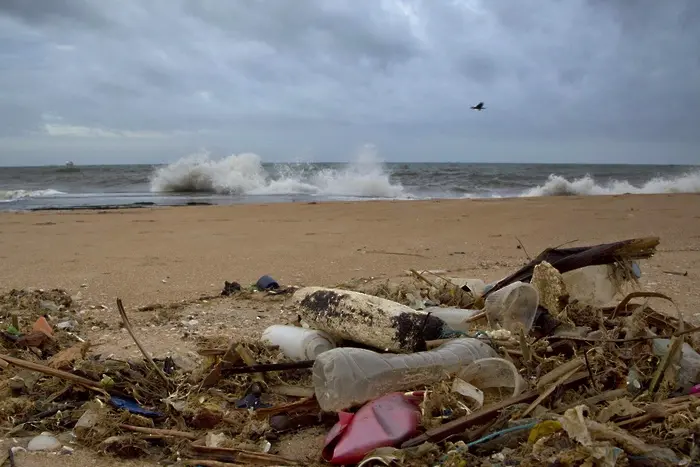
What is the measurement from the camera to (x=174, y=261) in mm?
6164

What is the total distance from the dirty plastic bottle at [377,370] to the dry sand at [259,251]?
0.31m

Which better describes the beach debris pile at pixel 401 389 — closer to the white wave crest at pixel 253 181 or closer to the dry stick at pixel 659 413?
the dry stick at pixel 659 413

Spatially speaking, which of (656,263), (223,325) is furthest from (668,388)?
(656,263)

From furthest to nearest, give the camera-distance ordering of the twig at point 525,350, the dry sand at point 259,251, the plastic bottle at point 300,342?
the dry sand at point 259,251
the plastic bottle at point 300,342
the twig at point 525,350

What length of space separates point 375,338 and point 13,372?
177 cm

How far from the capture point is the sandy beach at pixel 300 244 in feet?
17.1

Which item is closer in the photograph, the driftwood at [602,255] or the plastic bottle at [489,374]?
the plastic bottle at [489,374]

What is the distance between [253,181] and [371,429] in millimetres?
21717

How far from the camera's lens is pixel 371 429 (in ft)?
6.66

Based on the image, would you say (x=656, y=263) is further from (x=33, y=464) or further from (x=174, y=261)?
(x=33, y=464)

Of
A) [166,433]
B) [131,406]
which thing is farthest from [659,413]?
[131,406]

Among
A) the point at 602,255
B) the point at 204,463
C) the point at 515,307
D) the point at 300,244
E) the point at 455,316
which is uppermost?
the point at 602,255

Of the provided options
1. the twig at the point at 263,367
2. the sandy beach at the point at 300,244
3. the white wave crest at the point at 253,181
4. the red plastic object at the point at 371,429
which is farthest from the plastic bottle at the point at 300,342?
the white wave crest at the point at 253,181

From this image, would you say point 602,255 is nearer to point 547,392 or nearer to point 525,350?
point 525,350
